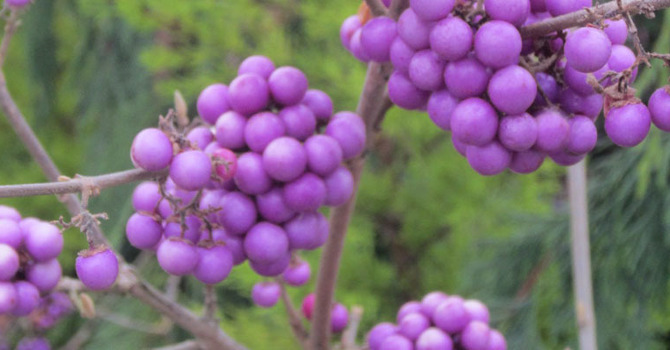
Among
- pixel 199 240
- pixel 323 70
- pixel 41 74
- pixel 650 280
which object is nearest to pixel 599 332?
pixel 650 280

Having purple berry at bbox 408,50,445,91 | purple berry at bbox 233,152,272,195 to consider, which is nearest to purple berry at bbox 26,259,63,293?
purple berry at bbox 233,152,272,195

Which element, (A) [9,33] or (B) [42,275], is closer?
(B) [42,275]

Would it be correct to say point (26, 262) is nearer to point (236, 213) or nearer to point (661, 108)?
point (236, 213)

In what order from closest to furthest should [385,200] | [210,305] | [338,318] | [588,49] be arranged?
1. [588,49]
2. [210,305]
3. [338,318]
4. [385,200]

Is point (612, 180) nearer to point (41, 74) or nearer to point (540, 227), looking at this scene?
point (540, 227)

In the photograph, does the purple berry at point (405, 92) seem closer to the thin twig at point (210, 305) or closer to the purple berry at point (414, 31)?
the purple berry at point (414, 31)

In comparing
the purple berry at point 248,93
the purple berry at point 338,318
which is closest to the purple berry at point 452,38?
the purple berry at point 248,93

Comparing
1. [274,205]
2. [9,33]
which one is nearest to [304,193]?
[274,205]
